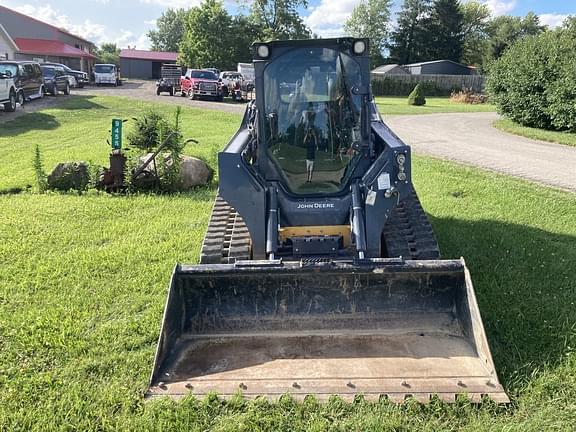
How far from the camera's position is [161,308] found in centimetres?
459

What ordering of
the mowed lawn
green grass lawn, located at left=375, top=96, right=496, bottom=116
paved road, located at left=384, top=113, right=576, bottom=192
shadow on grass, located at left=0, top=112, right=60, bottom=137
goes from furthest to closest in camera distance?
green grass lawn, located at left=375, top=96, right=496, bottom=116 → shadow on grass, located at left=0, top=112, right=60, bottom=137 → paved road, located at left=384, top=113, right=576, bottom=192 → the mowed lawn

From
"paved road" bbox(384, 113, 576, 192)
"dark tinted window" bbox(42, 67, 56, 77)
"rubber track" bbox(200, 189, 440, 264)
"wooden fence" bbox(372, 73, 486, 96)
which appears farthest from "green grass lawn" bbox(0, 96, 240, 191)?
"wooden fence" bbox(372, 73, 486, 96)

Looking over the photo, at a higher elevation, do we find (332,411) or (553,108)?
(553,108)

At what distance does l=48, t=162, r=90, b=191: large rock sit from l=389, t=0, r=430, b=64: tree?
6107 cm

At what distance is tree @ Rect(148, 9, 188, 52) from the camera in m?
111

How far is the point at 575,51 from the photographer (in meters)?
16.7

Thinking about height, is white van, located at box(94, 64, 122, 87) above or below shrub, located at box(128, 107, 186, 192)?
above

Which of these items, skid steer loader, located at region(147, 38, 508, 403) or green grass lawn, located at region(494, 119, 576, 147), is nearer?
skid steer loader, located at region(147, 38, 508, 403)

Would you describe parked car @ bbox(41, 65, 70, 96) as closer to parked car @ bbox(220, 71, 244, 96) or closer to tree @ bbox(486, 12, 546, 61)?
parked car @ bbox(220, 71, 244, 96)

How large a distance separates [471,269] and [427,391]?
2.29 meters

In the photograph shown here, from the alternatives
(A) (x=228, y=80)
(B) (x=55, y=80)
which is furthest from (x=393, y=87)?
(B) (x=55, y=80)

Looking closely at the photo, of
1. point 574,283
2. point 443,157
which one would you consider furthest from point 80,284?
point 443,157

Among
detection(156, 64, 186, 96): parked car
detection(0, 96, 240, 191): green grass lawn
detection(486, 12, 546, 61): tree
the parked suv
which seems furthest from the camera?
detection(486, 12, 546, 61): tree

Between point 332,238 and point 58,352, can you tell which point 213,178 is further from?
point 58,352
